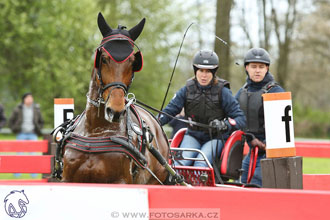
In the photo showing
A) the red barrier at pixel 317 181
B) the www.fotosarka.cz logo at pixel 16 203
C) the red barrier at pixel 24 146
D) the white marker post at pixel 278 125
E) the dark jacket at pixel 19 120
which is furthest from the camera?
the dark jacket at pixel 19 120

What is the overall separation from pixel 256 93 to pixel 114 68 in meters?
2.93

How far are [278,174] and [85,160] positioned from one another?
1.63 m

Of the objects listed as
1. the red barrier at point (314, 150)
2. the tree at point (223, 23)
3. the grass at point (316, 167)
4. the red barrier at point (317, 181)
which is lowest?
the grass at point (316, 167)

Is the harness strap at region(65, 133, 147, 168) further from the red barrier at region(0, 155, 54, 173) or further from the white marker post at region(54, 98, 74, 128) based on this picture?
the red barrier at region(0, 155, 54, 173)

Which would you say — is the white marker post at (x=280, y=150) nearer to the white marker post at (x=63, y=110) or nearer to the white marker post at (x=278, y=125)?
the white marker post at (x=278, y=125)

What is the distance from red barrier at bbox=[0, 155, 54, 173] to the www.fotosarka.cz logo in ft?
12.9

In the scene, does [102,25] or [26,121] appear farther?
[26,121]

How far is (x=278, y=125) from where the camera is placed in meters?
4.12

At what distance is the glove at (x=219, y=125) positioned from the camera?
5772mm

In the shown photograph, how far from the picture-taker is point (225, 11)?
32.4 feet

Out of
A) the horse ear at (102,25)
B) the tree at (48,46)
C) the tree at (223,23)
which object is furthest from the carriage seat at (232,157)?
the tree at (48,46)

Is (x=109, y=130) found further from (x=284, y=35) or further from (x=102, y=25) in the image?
(x=284, y=35)

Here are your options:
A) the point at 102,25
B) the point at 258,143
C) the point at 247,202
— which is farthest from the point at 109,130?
the point at 258,143

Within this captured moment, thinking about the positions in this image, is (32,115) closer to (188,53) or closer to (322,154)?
(322,154)
